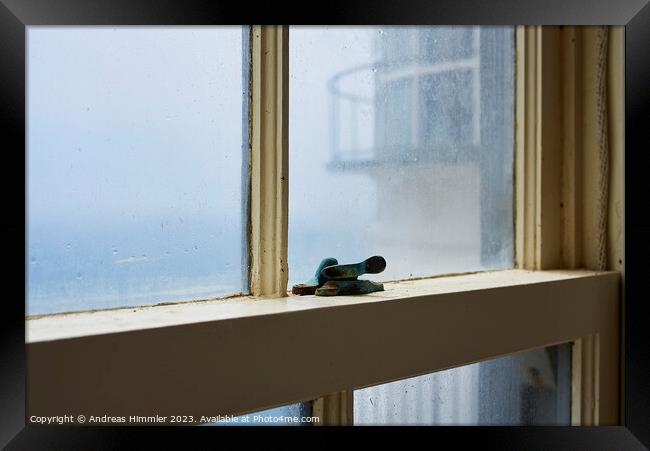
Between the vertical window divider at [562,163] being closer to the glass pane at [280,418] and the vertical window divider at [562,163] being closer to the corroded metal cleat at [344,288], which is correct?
the corroded metal cleat at [344,288]

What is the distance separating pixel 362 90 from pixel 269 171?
281 mm

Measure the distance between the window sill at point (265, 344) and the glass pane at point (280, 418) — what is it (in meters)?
0.06

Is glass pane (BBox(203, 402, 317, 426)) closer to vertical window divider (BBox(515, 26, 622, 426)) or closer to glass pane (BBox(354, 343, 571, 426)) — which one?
glass pane (BBox(354, 343, 571, 426))

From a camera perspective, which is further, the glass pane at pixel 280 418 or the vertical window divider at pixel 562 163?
the vertical window divider at pixel 562 163

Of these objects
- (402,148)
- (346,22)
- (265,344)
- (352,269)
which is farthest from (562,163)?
(265,344)

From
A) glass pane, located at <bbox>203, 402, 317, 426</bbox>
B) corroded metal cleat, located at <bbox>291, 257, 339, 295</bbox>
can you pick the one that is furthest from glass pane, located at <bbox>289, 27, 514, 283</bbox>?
glass pane, located at <bbox>203, 402, 317, 426</bbox>

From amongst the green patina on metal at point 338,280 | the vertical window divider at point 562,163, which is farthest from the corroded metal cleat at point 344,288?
the vertical window divider at point 562,163

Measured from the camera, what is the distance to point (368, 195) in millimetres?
1048

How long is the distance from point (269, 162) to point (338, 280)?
22 cm

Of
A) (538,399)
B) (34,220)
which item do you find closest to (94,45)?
(34,220)

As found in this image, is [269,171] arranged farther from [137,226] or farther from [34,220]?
[34,220]

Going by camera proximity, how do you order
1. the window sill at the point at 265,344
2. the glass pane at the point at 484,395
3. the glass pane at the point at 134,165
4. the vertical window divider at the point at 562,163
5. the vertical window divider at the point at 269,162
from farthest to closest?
the vertical window divider at the point at 562,163 < the glass pane at the point at 484,395 < the vertical window divider at the point at 269,162 < the glass pane at the point at 134,165 < the window sill at the point at 265,344

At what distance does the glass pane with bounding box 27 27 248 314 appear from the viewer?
726mm

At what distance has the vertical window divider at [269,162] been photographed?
874mm
